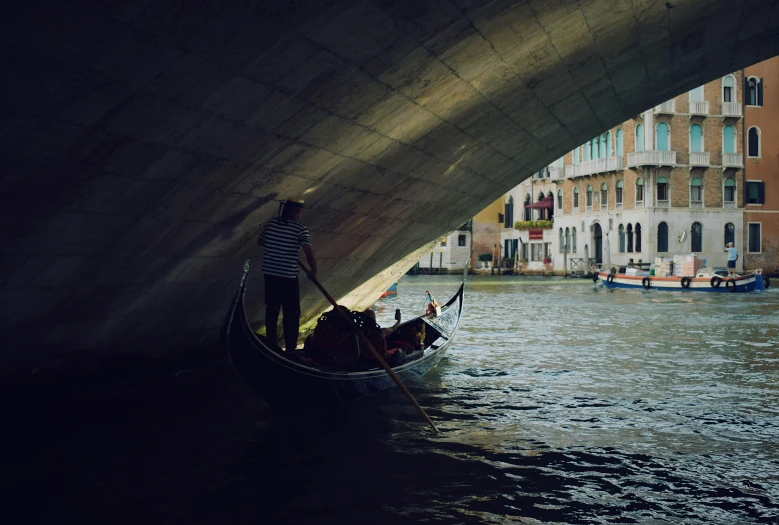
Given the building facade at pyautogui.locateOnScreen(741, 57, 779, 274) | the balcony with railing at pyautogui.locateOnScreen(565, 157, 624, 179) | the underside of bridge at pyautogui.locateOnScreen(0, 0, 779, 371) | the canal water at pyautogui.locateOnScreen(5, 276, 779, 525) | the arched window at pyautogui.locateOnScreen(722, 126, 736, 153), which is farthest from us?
the balcony with railing at pyautogui.locateOnScreen(565, 157, 624, 179)

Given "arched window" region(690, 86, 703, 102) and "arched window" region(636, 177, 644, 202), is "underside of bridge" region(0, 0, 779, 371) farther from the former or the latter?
"arched window" region(636, 177, 644, 202)

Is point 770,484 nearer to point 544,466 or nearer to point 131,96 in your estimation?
point 544,466

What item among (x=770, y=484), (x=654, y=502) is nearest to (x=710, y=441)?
(x=770, y=484)

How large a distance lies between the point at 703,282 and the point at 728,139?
1437 centimetres

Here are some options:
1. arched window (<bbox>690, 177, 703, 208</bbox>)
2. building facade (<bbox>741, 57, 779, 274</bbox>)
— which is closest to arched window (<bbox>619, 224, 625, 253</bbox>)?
arched window (<bbox>690, 177, 703, 208</bbox>)

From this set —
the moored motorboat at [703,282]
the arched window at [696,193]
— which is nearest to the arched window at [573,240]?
the arched window at [696,193]

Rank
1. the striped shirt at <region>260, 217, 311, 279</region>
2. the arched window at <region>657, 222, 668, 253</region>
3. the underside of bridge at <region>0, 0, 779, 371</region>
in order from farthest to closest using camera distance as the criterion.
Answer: the arched window at <region>657, 222, 668, 253</region>, the striped shirt at <region>260, 217, 311, 279</region>, the underside of bridge at <region>0, 0, 779, 371</region>

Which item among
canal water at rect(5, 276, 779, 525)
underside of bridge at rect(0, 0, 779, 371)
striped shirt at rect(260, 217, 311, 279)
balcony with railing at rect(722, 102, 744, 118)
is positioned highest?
balcony with railing at rect(722, 102, 744, 118)

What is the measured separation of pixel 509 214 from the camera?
2190 inches

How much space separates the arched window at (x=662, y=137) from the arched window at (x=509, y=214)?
1595 cm

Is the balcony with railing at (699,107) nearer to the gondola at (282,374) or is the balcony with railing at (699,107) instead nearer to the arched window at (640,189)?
the arched window at (640,189)

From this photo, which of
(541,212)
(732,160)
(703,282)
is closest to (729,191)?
(732,160)

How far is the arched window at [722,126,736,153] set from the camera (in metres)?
40.0

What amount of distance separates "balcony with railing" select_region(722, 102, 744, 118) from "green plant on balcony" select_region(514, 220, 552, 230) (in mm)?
12997
